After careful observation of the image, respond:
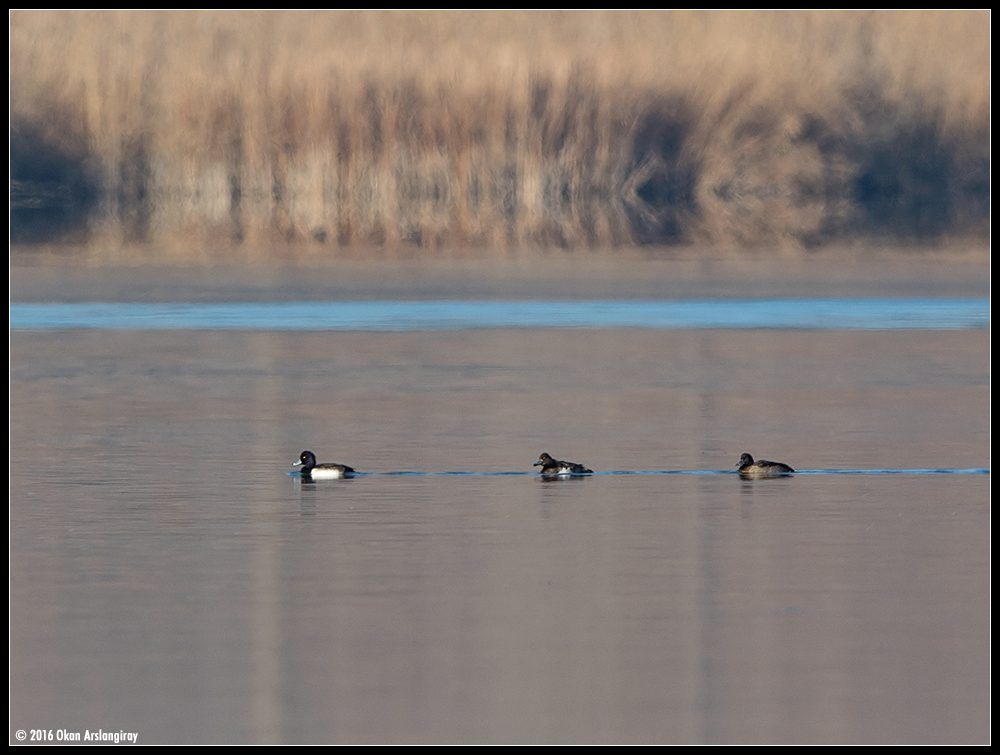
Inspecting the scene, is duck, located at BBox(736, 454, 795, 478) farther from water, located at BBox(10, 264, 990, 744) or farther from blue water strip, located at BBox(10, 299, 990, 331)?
blue water strip, located at BBox(10, 299, 990, 331)

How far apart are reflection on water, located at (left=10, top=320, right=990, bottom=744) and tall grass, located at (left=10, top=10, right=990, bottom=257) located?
44.0ft

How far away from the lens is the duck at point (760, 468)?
9.11m

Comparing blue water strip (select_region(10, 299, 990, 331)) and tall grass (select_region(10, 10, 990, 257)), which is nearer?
blue water strip (select_region(10, 299, 990, 331))

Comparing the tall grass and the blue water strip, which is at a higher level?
the tall grass

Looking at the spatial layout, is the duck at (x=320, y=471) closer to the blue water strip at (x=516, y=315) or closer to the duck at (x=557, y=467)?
the duck at (x=557, y=467)

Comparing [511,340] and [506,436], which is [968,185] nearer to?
[511,340]

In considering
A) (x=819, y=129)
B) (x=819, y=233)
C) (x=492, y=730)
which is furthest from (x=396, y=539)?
(x=819, y=129)

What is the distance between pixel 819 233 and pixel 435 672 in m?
21.3

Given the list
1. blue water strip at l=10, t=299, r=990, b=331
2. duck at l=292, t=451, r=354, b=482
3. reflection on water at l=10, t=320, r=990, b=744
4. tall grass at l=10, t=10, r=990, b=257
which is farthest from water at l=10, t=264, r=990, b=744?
tall grass at l=10, t=10, r=990, b=257

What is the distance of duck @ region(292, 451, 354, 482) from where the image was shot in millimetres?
9086

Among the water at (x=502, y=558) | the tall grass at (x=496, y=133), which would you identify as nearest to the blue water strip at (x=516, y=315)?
the water at (x=502, y=558)

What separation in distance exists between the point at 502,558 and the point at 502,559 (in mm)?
20

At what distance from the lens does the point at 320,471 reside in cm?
909

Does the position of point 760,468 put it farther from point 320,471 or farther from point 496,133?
point 496,133
